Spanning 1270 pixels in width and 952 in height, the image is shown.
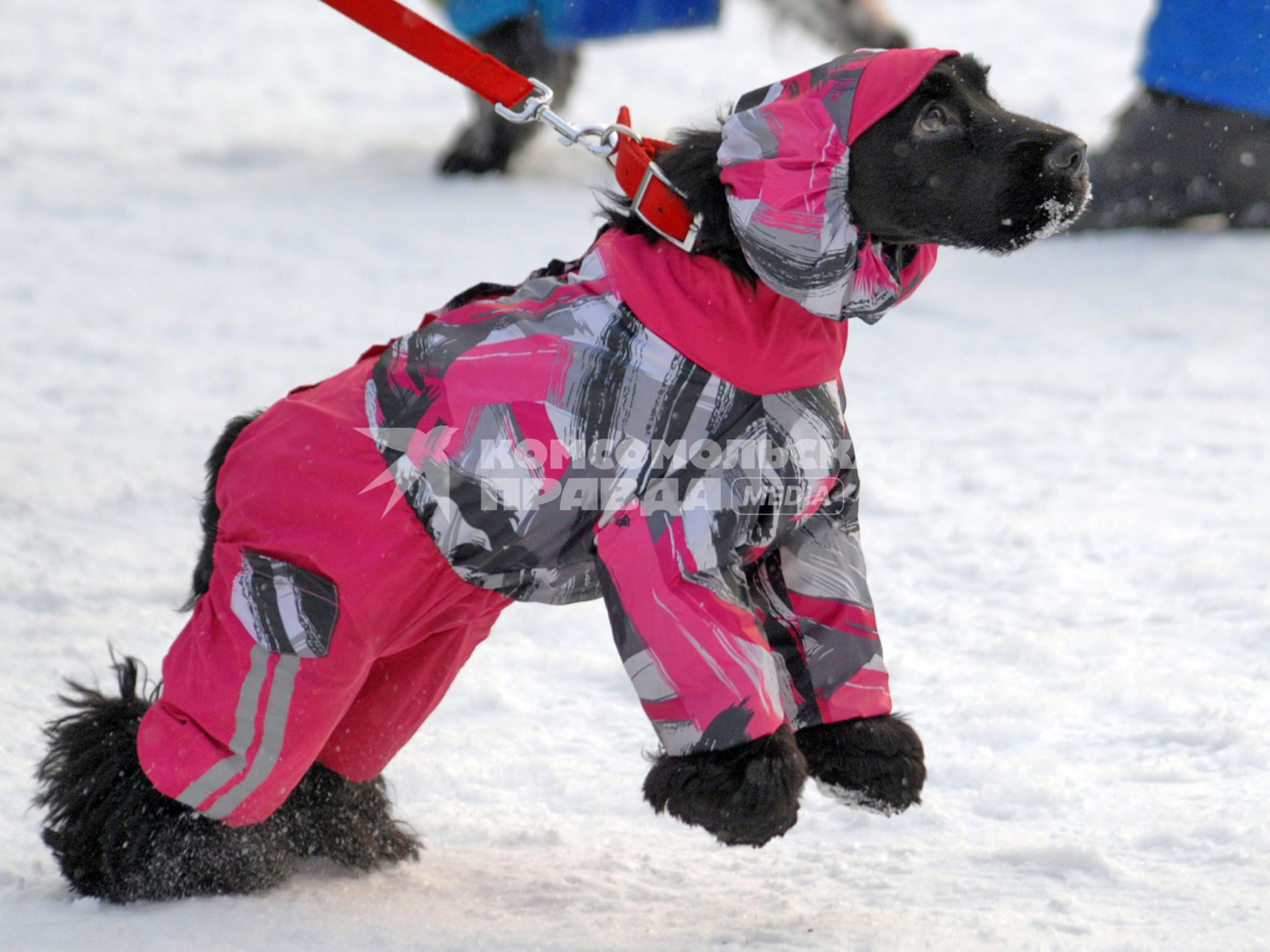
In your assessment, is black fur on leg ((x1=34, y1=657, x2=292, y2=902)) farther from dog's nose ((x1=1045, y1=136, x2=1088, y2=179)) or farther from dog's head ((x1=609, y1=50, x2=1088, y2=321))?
dog's nose ((x1=1045, y1=136, x2=1088, y2=179))

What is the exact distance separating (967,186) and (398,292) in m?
3.01

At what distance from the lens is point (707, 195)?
1565 millimetres

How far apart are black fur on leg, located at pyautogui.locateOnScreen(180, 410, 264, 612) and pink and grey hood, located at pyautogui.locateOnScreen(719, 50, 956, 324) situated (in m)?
0.69

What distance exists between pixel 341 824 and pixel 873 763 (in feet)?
2.26

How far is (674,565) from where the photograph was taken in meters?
1.52

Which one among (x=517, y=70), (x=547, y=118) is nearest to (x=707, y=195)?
(x=547, y=118)

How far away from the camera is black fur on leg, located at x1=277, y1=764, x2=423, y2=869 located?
1.89 m

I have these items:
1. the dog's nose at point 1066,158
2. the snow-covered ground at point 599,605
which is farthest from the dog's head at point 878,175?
the snow-covered ground at point 599,605

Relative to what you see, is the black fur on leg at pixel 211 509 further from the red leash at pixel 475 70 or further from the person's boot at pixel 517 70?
the person's boot at pixel 517 70

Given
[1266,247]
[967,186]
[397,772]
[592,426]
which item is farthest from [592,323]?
[1266,247]

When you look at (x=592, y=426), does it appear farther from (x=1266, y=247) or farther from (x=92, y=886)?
(x=1266, y=247)

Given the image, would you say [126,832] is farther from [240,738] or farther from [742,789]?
[742,789]

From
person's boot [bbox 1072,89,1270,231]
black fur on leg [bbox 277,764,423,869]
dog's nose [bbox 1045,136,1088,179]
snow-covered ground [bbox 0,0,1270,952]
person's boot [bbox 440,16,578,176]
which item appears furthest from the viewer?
person's boot [bbox 440,16,578,176]

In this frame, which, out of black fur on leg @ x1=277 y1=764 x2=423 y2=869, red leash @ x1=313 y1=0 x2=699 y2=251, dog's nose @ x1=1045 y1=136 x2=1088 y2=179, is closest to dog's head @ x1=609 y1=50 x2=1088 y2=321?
dog's nose @ x1=1045 y1=136 x2=1088 y2=179
